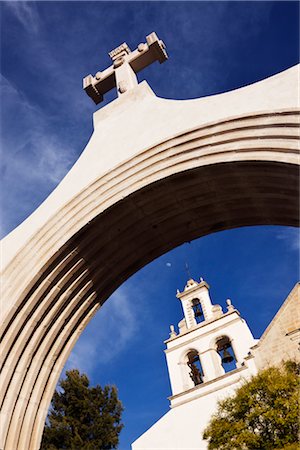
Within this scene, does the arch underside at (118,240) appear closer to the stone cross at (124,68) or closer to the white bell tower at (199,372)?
the stone cross at (124,68)

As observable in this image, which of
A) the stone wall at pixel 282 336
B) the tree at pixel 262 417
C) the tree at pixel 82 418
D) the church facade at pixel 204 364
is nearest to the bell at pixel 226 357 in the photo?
the church facade at pixel 204 364

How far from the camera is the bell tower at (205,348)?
806 inches

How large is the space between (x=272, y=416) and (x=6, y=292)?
919cm

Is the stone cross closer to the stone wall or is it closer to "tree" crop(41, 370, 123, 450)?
the stone wall

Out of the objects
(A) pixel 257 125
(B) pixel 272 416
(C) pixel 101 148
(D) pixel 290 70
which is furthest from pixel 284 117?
(B) pixel 272 416

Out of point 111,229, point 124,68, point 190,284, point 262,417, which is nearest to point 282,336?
point 262,417

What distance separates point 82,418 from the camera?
830 inches

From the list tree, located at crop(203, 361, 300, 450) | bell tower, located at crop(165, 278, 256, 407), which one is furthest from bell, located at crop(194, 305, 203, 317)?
tree, located at crop(203, 361, 300, 450)

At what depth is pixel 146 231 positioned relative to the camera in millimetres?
5211

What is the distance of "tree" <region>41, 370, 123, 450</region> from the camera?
788 inches

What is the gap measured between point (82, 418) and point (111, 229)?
62.9ft

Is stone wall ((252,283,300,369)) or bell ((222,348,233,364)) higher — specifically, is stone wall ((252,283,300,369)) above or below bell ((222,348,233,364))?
below

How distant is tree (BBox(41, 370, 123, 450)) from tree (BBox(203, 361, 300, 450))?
984 cm

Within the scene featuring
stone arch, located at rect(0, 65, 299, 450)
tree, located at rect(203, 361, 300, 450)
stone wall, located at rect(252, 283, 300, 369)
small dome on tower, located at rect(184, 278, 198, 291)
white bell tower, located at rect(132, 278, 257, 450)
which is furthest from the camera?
small dome on tower, located at rect(184, 278, 198, 291)
